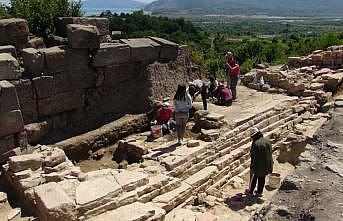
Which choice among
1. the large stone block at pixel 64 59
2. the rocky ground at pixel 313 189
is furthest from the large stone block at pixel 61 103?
the rocky ground at pixel 313 189

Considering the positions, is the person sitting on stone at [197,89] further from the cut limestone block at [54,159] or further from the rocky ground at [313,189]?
the rocky ground at [313,189]

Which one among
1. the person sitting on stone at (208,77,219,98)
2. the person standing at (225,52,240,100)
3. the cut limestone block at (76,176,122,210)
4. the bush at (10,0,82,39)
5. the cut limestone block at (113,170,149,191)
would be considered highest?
the bush at (10,0,82,39)

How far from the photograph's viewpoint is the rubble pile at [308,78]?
50.9ft

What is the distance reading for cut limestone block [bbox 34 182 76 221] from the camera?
7.00 metres

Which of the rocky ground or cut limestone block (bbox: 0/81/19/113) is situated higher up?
the rocky ground

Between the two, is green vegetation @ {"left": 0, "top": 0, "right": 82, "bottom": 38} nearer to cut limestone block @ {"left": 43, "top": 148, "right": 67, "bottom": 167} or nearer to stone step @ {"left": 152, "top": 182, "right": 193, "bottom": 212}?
cut limestone block @ {"left": 43, "top": 148, "right": 67, "bottom": 167}

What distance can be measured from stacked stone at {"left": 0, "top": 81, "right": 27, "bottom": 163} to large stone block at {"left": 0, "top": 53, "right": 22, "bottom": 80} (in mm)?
281

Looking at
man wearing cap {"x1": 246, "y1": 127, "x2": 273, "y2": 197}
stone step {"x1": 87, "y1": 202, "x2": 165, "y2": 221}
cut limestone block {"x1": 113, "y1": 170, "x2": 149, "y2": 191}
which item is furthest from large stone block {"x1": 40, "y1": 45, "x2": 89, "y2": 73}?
man wearing cap {"x1": 246, "y1": 127, "x2": 273, "y2": 197}

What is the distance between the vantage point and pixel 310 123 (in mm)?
13180

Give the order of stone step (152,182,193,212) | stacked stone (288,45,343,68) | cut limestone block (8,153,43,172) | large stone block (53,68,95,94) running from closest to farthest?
stone step (152,182,193,212), cut limestone block (8,153,43,172), large stone block (53,68,95,94), stacked stone (288,45,343,68)

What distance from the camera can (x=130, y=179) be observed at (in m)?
8.39

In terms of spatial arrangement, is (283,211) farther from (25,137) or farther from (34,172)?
(25,137)

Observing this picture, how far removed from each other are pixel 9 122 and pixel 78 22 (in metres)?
3.94

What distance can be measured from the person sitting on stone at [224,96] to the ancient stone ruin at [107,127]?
0.66m
